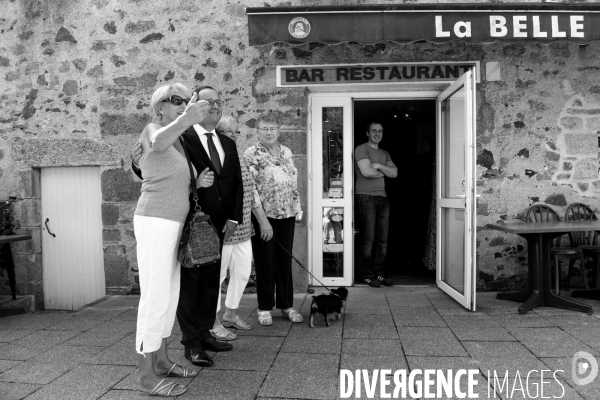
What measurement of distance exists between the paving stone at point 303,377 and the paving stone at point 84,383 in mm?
951

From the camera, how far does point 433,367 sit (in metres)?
3.30

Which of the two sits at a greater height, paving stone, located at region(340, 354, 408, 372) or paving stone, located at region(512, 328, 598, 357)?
paving stone, located at region(340, 354, 408, 372)

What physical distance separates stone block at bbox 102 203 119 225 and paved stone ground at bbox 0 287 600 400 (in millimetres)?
1150

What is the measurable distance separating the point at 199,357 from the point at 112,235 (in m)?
3.07

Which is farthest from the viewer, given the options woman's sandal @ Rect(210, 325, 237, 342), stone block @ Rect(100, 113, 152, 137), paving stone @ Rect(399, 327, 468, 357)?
stone block @ Rect(100, 113, 152, 137)

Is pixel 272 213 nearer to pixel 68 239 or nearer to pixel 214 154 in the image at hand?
pixel 214 154

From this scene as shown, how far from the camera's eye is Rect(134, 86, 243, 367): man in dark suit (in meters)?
3.24

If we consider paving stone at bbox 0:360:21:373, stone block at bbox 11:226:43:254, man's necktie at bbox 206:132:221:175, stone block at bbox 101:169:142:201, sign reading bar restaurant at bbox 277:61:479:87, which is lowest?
paving stone at bbox 0:360:21:373

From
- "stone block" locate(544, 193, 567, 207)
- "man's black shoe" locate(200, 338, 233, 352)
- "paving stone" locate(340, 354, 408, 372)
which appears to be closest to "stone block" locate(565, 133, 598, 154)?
"stone block" locate(544, 193, 567, 207)

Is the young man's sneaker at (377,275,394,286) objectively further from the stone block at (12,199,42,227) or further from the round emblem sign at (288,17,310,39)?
the stone block at (12,199,42,227)

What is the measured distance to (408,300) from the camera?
5.31m

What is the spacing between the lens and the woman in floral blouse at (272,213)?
4.28 m

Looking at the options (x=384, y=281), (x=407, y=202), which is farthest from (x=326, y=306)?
(x=407, y=202)

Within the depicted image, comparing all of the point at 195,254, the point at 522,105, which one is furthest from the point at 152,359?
the point at 522,105
